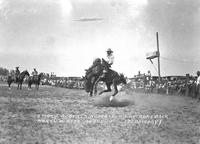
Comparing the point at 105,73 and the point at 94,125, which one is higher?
the point at 105,73

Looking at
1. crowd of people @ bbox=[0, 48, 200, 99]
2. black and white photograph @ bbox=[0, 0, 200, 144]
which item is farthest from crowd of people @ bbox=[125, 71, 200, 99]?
black and white photograph @ bbox=[0, 0, 200, 144]

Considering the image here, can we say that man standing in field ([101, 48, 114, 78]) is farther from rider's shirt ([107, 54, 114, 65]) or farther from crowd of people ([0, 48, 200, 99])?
crowd of people ([0, 48, 200, 99])

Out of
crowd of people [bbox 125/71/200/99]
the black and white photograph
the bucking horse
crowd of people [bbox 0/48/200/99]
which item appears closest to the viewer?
the black and white photograph

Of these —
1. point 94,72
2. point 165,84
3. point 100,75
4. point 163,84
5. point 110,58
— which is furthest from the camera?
point 163,84

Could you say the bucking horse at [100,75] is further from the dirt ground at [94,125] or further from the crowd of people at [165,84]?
the crowd of people at [165,84]

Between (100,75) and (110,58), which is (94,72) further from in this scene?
(110,58)

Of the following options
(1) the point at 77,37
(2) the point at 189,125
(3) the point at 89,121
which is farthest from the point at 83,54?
(2) the point at 189,125

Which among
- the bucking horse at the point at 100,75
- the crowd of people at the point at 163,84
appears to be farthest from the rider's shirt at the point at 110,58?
the crowd of people at the point at 163,84

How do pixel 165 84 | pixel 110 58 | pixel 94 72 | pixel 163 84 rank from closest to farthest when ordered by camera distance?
1. pixel 110 58
2. pixel 94 72
3. pixel 165 84
4. pixel 163 84

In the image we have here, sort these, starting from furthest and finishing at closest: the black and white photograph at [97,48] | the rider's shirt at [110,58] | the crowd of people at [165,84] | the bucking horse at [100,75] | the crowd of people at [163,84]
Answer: the crowd of people at [165,84] → the crowd of people at [163,84] → the bucking horse at [100,75] → the rider's shirt at [110,58] → the black and white photograph at [97,48]

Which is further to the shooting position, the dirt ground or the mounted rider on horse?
the mounted rider on horse

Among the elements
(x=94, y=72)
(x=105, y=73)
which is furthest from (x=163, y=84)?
(x=105, y=73)

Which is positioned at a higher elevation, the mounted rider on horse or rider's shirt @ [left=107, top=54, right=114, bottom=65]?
rider's shirt @ [left=107, top=54, right=114, bottom=65]

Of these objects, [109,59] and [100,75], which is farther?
[100,75]
